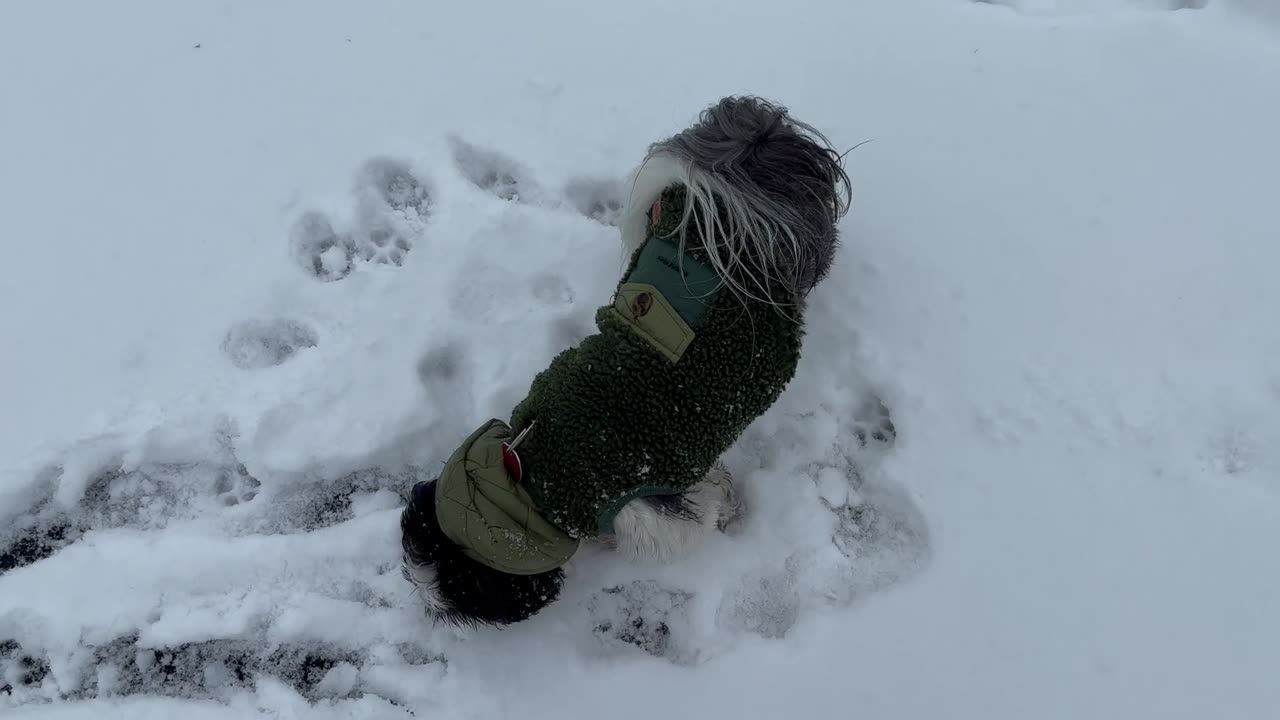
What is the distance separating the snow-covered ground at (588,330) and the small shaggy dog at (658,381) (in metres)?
0.55

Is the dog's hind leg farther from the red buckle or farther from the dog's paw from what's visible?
the red buckle

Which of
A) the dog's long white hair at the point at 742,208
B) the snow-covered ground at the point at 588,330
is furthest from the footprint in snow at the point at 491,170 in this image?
the dog's long white hair at the point at 742,208

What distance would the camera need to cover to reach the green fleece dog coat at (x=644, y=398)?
1.92 meters

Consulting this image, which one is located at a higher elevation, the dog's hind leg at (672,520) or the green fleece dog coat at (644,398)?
the green fleece dog coat at (644,398)

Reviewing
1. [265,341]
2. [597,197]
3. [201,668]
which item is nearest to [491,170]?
[597,197]

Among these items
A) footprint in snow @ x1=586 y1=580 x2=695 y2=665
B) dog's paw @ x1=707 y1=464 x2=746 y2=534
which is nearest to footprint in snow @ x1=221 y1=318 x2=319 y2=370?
footprint in snow @ x1=586 y1=580 x2=695 y2=665

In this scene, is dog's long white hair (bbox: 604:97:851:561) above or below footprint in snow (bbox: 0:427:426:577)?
above

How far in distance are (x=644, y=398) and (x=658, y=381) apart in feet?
0.20

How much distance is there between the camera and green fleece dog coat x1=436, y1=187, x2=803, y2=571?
192cm

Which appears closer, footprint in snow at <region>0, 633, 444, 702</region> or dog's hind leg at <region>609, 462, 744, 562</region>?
dog's hind leg at <region>609, 462, 744, 562</region>

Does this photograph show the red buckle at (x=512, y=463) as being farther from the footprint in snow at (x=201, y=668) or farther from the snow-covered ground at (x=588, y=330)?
the footprint in snow at (x=201, y=668)

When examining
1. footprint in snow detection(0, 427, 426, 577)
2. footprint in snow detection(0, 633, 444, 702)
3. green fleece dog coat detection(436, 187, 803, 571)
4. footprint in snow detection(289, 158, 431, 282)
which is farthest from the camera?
footprint in snow detection(289, 158, 431, 282)

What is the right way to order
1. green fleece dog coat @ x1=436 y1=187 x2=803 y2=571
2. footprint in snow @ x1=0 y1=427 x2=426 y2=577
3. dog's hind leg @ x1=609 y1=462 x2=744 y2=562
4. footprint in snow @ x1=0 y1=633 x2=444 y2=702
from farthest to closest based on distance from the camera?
footprint in snow @ x1=0 y1=427 x2=426 y2=577, footprint in snow @ x1=0 y1=633 x2=444 y2=702, dog's hind leg @ x1=609 y1=462 x2=744 y2=562, green fleece dog coat @ x1=436 y1=187 x2=803 y2=571

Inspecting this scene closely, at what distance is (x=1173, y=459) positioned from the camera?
2.41 meters
